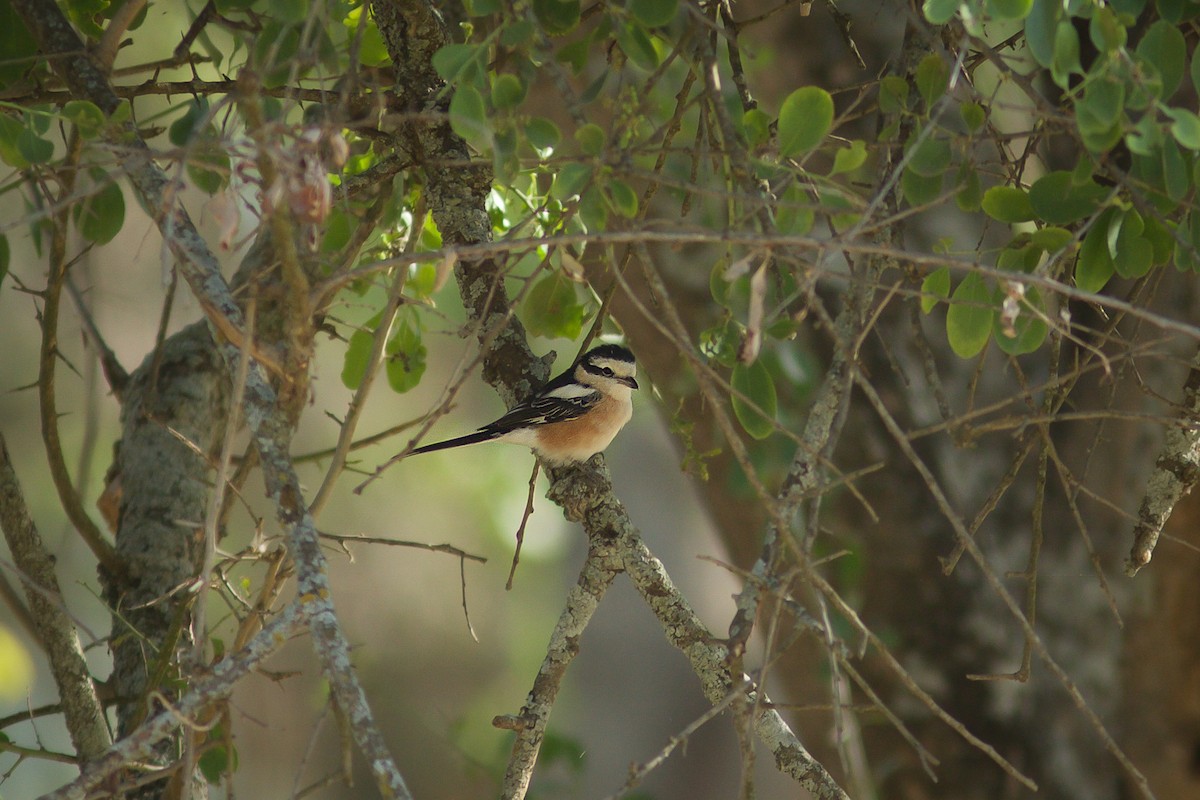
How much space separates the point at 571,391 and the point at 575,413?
136 millimetres

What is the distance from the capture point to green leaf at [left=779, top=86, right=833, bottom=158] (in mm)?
2125

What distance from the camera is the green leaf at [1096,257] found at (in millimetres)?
2307

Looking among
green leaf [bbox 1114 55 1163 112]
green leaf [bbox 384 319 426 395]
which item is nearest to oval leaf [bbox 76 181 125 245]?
green leaf [bbox 384 319 426 395]

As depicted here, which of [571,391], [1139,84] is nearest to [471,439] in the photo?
[571,391]

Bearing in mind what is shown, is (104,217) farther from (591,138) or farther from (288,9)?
(591,138)


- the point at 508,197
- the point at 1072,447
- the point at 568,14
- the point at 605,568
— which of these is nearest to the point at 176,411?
the point at 508,197

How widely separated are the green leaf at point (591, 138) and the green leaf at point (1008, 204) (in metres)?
0.86

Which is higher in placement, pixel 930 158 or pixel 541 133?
pixel 541 133

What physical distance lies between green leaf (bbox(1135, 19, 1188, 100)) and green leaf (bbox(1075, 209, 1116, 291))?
0.31 meters

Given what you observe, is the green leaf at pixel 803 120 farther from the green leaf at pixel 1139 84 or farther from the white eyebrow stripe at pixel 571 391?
the white eyebrow stripe at pixel 571 391

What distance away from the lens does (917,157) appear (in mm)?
2328

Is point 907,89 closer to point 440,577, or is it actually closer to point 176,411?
point 176,411

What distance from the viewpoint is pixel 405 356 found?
3516 millimetres

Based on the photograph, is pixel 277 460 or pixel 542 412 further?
pixel 542 412
